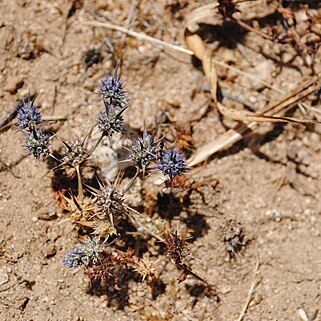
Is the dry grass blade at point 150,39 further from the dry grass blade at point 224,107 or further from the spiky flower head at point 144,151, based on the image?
the spiky flower head at point 144,151

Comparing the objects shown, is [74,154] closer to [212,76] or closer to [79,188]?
[79,188]

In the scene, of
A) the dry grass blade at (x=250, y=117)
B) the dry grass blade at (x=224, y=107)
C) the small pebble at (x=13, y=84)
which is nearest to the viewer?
the dry grass blade at (x=250, y=117)

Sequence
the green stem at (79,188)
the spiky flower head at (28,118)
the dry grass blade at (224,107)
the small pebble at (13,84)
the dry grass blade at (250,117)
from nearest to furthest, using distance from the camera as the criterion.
Result: the spiky flower head at (28,118), the green stem at (79,188), the dry grass blade at (250,117), the small pebble at (13,84), the dry grass blade at (224,107)

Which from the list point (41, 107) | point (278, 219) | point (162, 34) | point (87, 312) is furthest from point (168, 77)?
point (87, 312)

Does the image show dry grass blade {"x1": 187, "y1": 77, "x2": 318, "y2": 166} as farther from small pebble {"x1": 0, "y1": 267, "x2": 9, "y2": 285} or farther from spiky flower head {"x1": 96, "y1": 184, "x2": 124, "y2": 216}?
small pebble {"x1": 0, "y1": 267, "x2": 9, "y2": 285}

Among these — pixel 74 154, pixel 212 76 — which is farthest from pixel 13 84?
pixel 212 76

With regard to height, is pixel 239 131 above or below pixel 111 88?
below

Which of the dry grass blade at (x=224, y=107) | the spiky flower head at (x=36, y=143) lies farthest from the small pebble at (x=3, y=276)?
the dry grass blade at (x=224, y=107)

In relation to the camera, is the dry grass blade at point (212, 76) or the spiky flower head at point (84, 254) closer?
the spiky flower head at point (84, 254)

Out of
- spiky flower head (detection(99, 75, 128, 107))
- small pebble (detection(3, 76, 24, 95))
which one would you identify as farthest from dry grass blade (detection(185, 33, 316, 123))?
small pebble (detection(3, 76, 24, 95))
